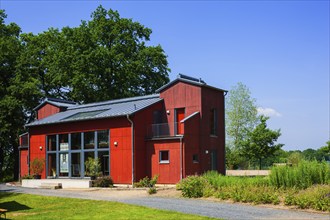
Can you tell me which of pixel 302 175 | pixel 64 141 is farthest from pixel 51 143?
pixel 302 175

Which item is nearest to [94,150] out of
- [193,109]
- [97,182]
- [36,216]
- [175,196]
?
[97,182]

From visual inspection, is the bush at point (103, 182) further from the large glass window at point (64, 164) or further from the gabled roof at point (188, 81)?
the gabled roof at point (188, 81)

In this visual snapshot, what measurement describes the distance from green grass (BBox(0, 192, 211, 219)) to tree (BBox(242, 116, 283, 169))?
25.0 metres

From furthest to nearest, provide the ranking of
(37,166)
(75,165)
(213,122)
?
(37,166), (75,165), (213,122)

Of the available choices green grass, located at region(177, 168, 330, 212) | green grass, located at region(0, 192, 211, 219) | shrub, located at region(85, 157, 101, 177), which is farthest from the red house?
green grass, located at region(0, 192, 211, 219)

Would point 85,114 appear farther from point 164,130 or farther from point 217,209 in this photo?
point 217,209

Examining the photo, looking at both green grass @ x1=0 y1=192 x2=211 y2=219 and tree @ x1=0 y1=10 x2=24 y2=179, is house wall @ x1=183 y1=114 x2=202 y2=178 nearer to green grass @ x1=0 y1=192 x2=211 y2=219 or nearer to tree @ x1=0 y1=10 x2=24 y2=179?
green grass @ x1=0 y1=192 x2=211 y2=219

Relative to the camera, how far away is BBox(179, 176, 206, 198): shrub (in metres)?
20.2

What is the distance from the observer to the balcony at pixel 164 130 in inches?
1143

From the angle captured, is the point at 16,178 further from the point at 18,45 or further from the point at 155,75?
the point at 155,75

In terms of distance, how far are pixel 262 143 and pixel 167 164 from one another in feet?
55.6

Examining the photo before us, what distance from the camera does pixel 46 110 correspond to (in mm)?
41000

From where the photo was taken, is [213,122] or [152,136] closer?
[152,136]

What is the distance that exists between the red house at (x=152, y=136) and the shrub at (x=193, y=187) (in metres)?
6.69
